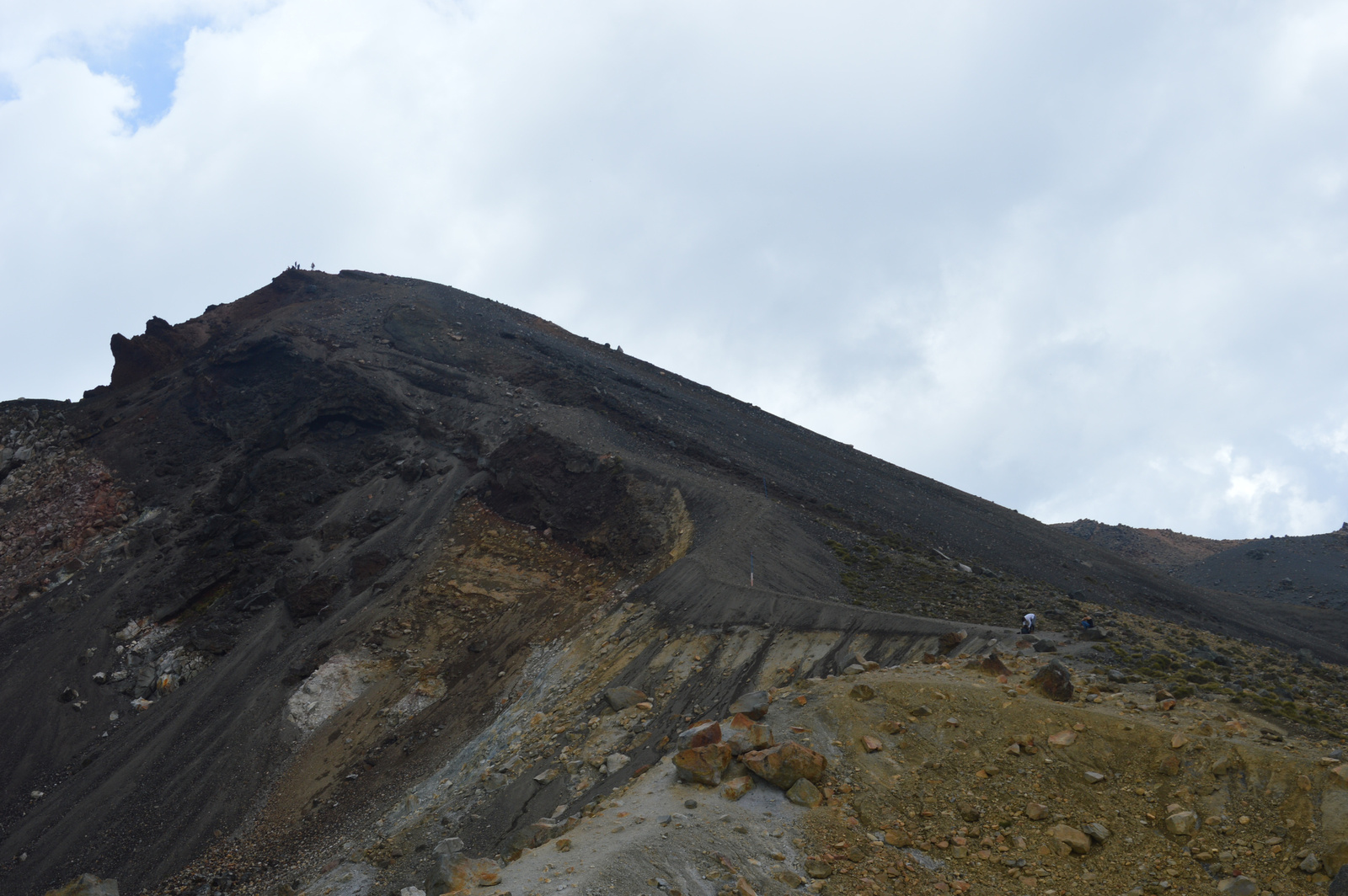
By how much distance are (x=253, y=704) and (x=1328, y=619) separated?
111 ft

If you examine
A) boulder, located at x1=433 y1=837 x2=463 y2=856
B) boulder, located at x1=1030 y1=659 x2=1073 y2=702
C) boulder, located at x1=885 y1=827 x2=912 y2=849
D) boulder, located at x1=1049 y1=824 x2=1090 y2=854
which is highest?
boulder, located at x1=1030 y1=659 x2=1073 y2=702

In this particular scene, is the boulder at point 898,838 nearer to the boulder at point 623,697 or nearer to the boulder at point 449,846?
the boulder at point 623,697

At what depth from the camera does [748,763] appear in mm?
9422

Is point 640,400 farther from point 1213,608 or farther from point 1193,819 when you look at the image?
point 1193,819

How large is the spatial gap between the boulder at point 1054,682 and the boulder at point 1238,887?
2945 mm

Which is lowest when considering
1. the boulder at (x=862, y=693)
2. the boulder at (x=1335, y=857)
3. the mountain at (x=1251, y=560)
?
the boulder at (x=1335, y=857)

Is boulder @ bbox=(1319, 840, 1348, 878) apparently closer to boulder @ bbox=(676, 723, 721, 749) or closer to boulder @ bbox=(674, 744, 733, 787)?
boulder @ bbox=(674, 744, 733, 787)

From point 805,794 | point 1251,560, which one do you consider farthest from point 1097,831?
point 1251,560

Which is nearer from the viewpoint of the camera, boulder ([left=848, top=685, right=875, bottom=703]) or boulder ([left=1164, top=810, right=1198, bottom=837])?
boulder ([left=1164, top=810, right=1198, bottom=837])

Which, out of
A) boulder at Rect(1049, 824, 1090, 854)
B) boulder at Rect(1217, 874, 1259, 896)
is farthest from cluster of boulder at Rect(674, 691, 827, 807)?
boulder at Rect(1217, 874, 1259, 896)

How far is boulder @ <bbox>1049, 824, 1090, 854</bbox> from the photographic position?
309 inches

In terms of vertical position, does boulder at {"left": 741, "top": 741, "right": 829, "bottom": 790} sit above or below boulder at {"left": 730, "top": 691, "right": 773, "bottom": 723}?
below

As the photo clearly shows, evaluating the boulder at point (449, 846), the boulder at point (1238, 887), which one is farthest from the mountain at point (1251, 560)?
the boulder at point (449, 846)

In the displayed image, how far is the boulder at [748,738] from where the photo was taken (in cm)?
972
